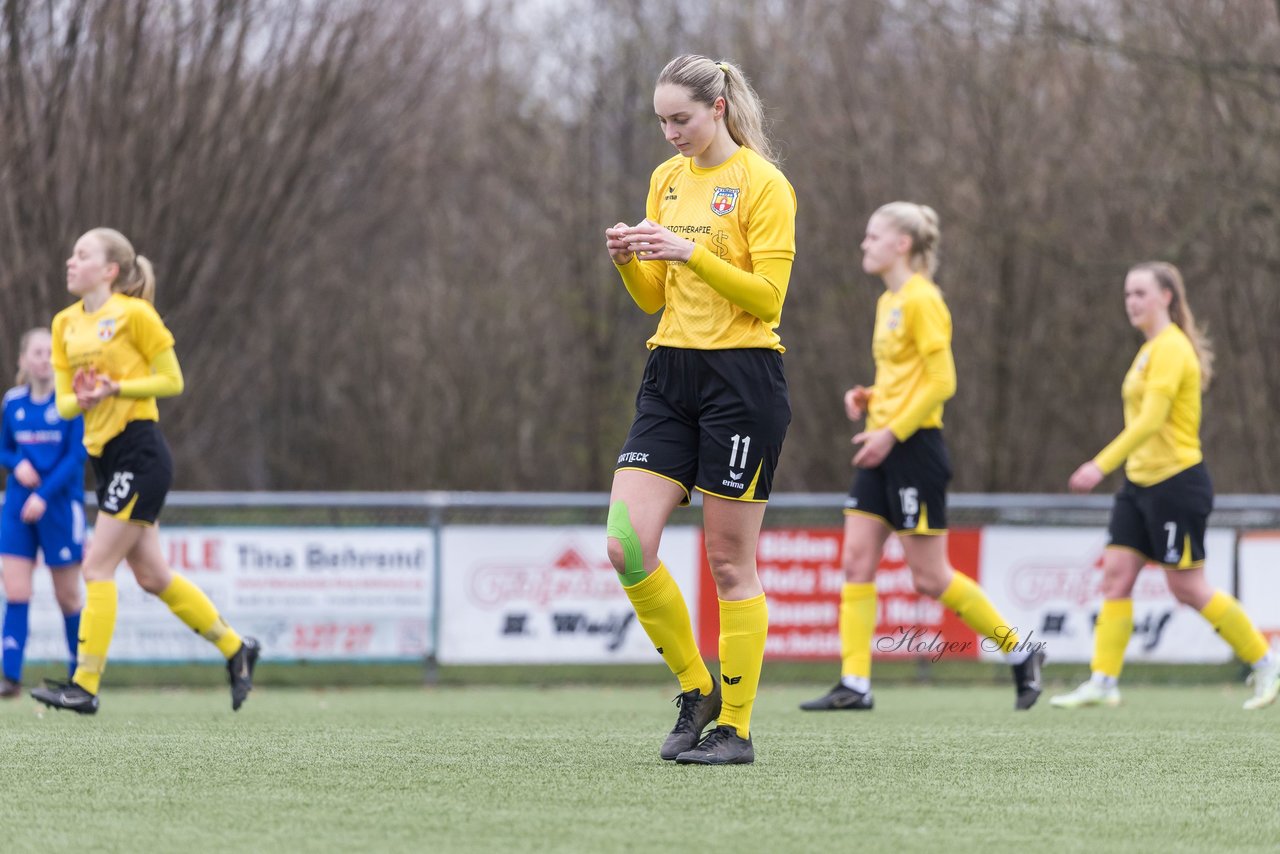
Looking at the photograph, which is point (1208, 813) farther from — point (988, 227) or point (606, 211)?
point (606, 211)

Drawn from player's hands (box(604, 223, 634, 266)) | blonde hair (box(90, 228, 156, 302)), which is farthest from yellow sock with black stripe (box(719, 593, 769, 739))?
blonde hair (box(90, 228, 156, 302))

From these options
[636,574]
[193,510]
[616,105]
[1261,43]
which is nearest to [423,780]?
[636,574]

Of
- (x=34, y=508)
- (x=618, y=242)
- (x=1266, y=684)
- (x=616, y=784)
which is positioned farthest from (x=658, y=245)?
(x=34, y=508)

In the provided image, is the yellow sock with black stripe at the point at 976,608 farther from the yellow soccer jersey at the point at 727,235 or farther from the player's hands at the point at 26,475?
the player's hands at the point at 26,475

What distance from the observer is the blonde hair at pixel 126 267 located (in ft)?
23.7

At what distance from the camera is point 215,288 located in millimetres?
13938

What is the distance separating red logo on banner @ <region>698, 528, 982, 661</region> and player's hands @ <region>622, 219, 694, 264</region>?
6622 mm

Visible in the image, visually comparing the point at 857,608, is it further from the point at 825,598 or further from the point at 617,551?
the point at 825,598

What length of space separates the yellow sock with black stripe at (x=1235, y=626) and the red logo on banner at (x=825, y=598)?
3174mm

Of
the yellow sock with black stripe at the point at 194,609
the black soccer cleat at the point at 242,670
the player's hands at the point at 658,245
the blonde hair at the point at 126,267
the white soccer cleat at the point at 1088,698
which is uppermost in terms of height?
the blonde hair at the point at 126,267

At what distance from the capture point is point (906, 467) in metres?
7.65

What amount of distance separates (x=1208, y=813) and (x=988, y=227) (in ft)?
40.6

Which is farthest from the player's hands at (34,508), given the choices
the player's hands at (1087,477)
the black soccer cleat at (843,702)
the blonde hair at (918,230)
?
the player's hands at (1087,477)

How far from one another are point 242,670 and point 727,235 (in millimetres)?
3642
